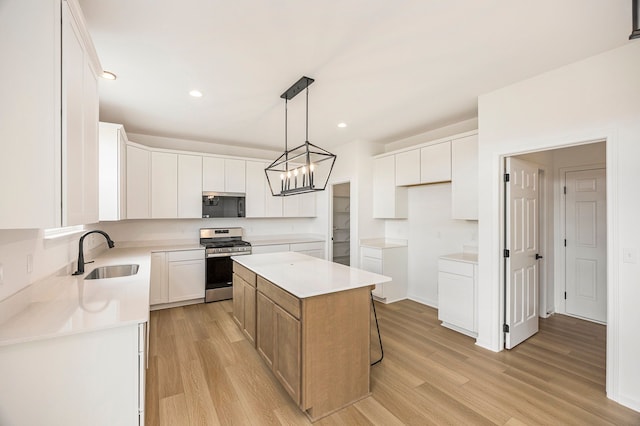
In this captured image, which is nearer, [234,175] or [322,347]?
[322,347]

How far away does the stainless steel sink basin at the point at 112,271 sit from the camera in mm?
2699

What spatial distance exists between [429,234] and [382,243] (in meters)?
0.80

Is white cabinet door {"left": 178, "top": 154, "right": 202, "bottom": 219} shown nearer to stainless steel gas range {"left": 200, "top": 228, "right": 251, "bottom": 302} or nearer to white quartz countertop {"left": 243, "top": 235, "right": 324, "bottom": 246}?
stainless steel gas range {"left": 200, "top": 228, "right": 251, "bottom": 302}

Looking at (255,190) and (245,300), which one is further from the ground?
(255,190)

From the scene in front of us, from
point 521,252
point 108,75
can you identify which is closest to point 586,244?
point 521,252

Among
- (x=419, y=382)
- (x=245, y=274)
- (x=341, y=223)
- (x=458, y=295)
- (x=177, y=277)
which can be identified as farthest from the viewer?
(x=341, y=223)

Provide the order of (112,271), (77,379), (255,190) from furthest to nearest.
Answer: (255,190) < (112,271) < (77,379)

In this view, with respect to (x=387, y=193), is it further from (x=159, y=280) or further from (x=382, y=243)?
(x=159, y=280)

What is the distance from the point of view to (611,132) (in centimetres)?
219

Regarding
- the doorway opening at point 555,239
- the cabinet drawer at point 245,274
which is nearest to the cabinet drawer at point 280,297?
the cabinet drawer at point 245,274

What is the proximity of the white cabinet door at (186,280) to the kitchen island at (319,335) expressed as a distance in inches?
86.4

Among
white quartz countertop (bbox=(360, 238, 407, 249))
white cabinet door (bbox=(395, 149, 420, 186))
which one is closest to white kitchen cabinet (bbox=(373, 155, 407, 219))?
white cabinet door (bbox=(395, 149, 420, 186))

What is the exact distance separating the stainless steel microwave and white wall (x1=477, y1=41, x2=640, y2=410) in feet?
12.8

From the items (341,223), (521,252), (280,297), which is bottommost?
(280,297)
